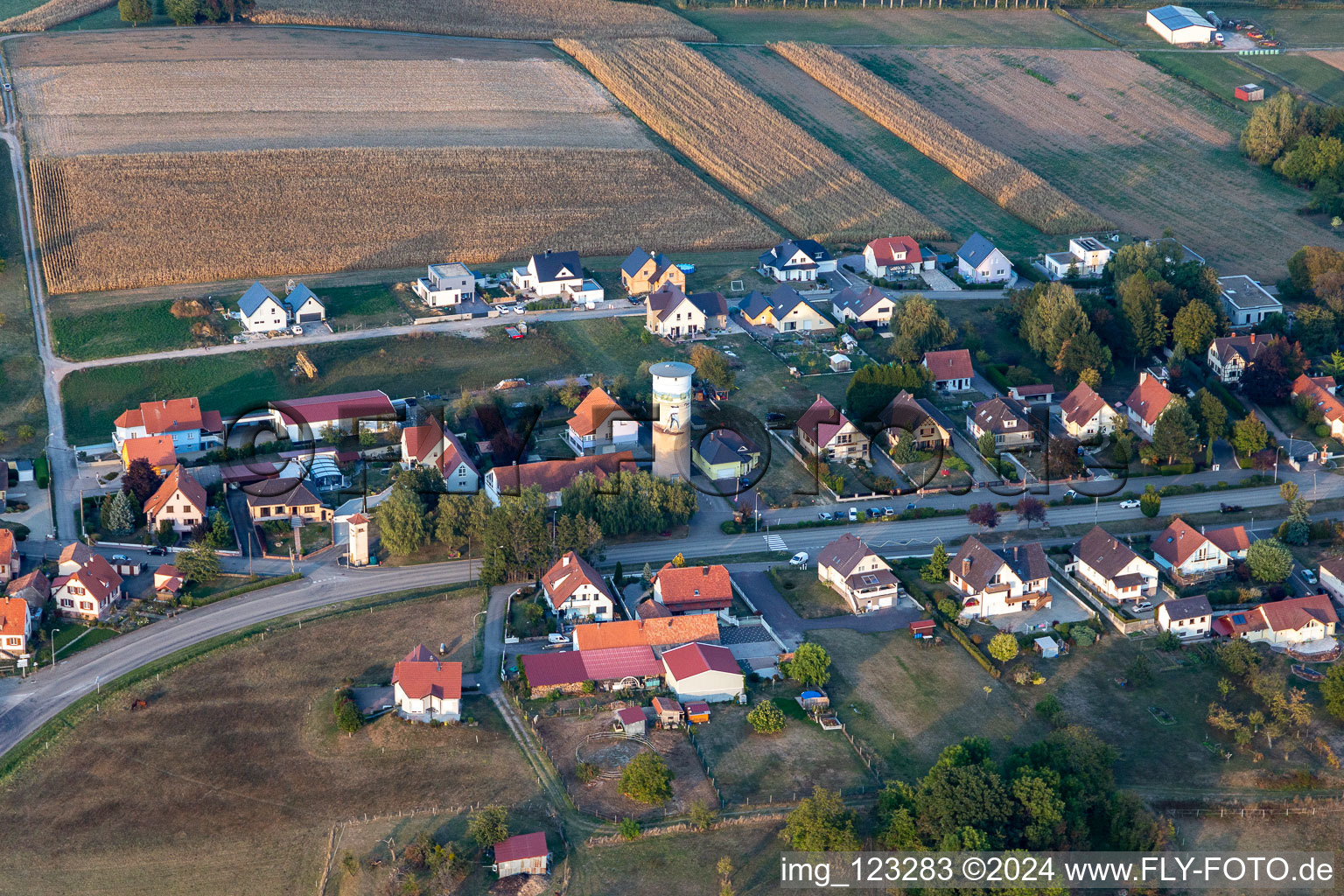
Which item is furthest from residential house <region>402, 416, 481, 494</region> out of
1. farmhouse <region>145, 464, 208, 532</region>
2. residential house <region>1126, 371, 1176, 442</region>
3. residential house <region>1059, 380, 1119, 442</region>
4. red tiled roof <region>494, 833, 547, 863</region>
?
residential house <region>1126, 371, 1176, 442</region>

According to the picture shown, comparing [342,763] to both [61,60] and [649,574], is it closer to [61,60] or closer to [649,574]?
[649,574]

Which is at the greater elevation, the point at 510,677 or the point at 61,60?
the point at 61,60

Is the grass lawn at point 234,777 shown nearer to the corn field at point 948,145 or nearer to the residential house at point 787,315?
the residential house at point 787,315

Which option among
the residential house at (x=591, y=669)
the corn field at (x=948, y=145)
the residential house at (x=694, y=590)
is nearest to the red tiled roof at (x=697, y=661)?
the residential house at (x=591, y=669)

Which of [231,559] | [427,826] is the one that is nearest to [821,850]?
[427,826]

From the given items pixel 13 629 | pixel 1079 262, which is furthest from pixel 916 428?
pixel 13 629

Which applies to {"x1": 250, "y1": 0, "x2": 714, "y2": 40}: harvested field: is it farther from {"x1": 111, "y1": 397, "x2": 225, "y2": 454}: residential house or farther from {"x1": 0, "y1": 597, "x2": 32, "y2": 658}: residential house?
{"x1": 0, "y1": 597, "x2": 32, "y2": 658}: residential house

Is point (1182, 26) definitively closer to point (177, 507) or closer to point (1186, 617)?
point (1186, 617)
